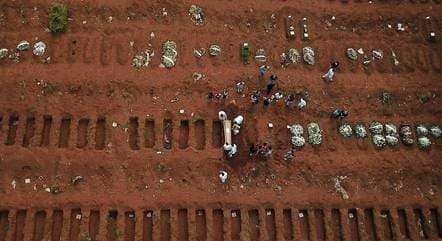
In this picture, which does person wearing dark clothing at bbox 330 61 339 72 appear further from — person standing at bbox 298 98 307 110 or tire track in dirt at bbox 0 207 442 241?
tire track in dirt at bbox 0 207 442 241

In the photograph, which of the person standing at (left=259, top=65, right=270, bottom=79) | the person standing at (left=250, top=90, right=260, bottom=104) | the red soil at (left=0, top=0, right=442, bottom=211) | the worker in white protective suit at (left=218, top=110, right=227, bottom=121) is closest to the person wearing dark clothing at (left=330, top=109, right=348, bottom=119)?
the red soil at (left=0, top=0, right=442, bottom=211)

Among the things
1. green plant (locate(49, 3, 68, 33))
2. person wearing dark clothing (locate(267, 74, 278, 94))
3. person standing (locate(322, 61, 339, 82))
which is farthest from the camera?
green plant (locate(49, 3, 68, 33))

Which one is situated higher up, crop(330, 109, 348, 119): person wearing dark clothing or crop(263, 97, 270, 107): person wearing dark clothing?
crop(263, 97, 270, 107): person wearing dark clothing

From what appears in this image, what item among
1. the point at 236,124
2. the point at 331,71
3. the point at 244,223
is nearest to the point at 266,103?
the point at 236,124

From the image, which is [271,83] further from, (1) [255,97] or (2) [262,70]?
(1) [255,97]

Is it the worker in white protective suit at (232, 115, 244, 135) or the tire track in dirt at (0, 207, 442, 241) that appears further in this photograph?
the worker in white protective suit at (232, 115, 244, 135)

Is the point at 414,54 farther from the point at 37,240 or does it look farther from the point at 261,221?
the point at 37,240

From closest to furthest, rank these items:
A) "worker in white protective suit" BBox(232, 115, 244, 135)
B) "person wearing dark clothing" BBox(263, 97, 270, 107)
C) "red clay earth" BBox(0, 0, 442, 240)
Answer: "red clay earth" BBox(0, 0, 442, 240), "worker in white protective suit" BBox(232, 115, 244, 135), "person wearing dark clothing" BBox(263, 97, 270, 107)
